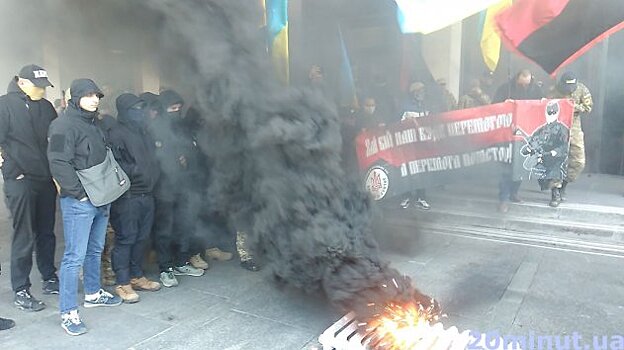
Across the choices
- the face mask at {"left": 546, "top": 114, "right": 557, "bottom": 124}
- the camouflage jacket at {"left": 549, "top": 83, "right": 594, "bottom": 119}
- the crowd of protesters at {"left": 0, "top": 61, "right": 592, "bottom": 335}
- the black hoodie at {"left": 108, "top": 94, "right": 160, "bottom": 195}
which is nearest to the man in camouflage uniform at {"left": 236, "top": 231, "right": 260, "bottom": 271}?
the crowd of protesters at {"left": 0, "top": 61, "right": 592, "bottom": 335}

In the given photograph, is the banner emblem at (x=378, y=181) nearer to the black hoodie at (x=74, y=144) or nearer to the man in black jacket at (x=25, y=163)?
the black hoodie at (x=74, y=144)

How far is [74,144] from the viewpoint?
3059 millimetres

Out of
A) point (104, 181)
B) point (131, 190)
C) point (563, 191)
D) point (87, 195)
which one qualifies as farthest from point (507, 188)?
point (87, 195)

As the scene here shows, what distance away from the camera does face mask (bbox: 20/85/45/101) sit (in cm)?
340

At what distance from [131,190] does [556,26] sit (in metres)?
3.54

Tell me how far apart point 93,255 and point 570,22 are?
13.2 ft

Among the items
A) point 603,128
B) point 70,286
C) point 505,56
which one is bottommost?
point 70,286

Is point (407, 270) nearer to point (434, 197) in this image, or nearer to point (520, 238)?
point (520, 238)

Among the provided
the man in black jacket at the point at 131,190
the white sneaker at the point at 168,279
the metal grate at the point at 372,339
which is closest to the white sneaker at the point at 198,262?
Result: the white sneaker at the point at 168,279

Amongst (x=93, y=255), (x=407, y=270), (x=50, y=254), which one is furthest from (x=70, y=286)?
(x=407, y=270)

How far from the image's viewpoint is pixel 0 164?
364cm

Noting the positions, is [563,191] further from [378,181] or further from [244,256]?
[244,256]

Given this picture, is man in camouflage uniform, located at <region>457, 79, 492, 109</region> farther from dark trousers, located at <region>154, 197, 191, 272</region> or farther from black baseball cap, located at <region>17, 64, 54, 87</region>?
black baseball cap, located at <region>17, 64, 54, 87</region>

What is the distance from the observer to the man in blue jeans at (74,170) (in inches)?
119
